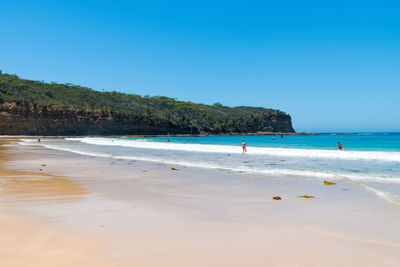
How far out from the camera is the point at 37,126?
86.2 meters

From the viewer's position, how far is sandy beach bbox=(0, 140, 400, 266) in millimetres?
3863

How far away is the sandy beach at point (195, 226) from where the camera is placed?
3.86 meters

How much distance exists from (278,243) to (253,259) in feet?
2.38

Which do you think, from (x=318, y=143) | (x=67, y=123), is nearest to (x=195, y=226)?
(x=318, y=143)

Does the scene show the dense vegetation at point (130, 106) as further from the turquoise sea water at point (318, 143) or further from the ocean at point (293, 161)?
the ocean at point (293, 161)

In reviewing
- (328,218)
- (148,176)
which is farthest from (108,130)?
(328,218)

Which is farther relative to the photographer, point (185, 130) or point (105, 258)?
point (185, 130)

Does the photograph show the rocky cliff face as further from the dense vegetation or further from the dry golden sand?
the dry golden sand

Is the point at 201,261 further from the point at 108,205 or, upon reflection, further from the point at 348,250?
the point at 108,205

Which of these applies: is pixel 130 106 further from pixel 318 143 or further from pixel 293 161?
pixel 293 161

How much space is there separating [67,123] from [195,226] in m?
94.0

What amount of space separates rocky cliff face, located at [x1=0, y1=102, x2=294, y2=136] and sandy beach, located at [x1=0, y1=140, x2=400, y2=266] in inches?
3306

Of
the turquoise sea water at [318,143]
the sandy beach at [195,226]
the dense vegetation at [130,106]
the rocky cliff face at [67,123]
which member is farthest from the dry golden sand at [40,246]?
the dense vegetation at [130,106]

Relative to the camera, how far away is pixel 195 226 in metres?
5.25
